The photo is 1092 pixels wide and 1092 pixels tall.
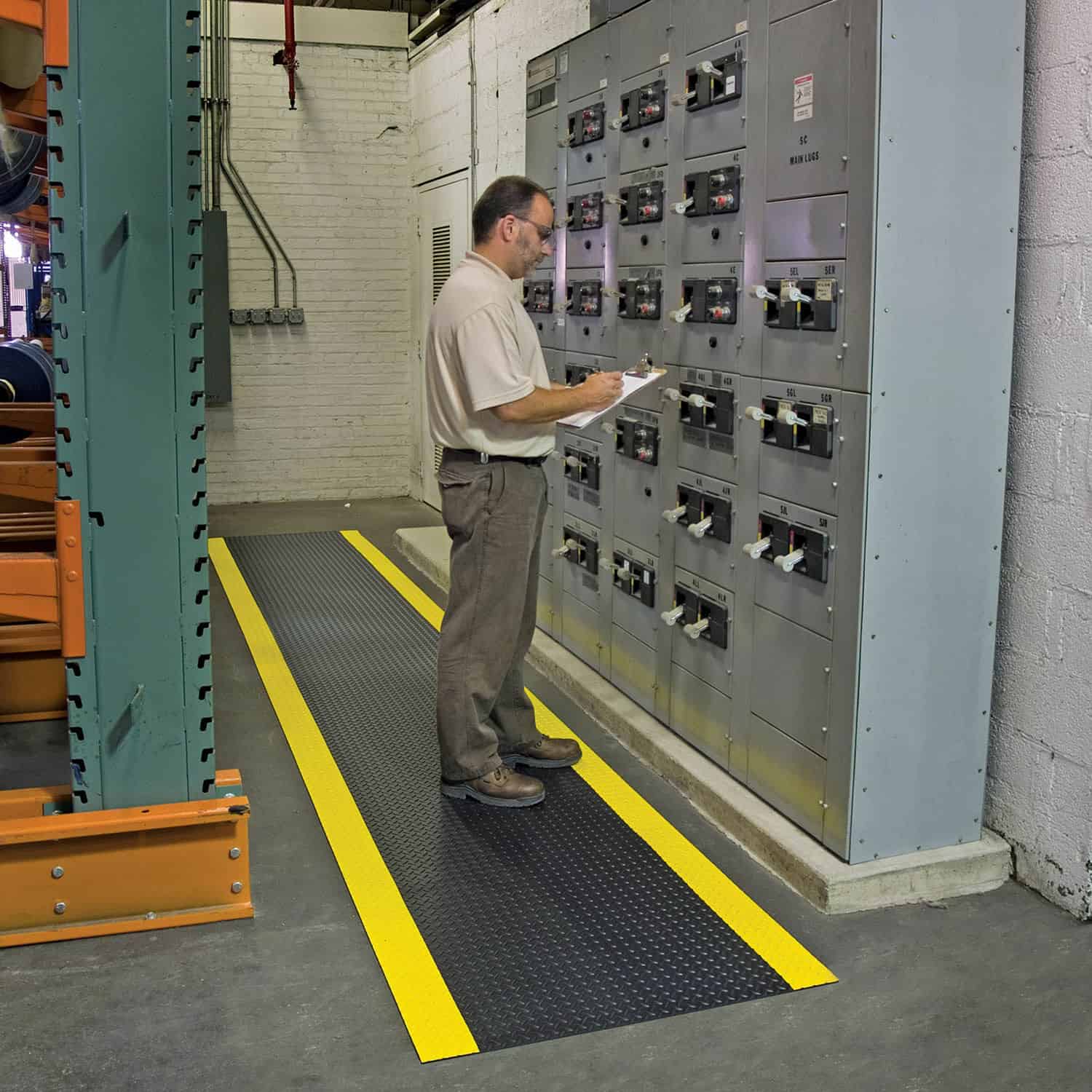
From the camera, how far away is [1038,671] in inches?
148

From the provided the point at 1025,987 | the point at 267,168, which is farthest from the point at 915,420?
the point at 267,168

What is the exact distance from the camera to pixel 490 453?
4242mm

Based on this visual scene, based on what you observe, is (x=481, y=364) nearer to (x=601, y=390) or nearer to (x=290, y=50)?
(x=601, y=390)

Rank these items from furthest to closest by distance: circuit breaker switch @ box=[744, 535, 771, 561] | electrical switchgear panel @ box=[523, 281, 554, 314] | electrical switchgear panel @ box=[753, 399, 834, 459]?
1. electrical switchgear panel @ box=[523, 281, 554, 314]
2. circuit breaker switch @ box=[744, 535, 771, 561]
3. electrical switchgear panel @ box=[753, 399, 834, 459]

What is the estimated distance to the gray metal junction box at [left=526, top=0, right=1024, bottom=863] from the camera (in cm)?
350

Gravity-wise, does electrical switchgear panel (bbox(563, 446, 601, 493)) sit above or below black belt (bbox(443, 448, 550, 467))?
below

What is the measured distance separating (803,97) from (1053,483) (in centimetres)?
138

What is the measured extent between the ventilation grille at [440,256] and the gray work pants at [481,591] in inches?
224

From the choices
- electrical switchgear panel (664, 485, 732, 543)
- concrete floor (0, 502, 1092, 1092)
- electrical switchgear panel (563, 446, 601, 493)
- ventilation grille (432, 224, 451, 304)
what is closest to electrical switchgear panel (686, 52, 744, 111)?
electrical switchgear panel (664, 485, 732, 543)

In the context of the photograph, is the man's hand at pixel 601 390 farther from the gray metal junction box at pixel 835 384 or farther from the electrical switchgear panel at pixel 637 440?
the electrical switchgear panel at pixel 637 440

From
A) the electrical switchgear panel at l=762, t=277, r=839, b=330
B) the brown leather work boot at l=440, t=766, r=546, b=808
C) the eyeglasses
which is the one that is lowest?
the brown leather work boot at l=440, t=766, r=546, b=808

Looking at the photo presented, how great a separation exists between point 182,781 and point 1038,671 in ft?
8.51

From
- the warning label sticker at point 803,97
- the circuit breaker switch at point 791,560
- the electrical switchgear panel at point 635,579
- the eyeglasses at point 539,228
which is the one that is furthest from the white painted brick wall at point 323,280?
the circuit breaker switch at point 791,560

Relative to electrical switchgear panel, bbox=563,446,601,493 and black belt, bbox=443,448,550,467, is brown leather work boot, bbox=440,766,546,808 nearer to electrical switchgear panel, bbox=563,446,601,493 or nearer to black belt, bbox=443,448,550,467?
black belt, bbox=443,448,550,467
